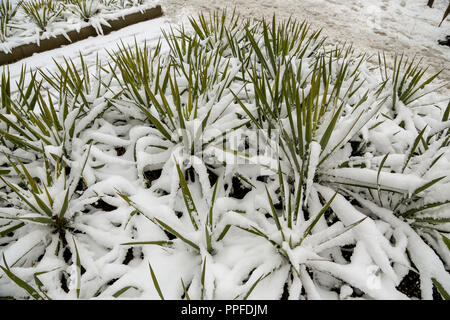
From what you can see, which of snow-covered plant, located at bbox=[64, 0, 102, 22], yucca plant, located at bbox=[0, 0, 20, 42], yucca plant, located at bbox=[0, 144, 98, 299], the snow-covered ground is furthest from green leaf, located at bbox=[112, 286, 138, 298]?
snow-covered plant, located at bbox=[64, 0, 102, 22]

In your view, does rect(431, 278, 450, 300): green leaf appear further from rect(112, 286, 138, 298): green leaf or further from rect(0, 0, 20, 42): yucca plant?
rect(0, 0, 20, 42): yucca plant

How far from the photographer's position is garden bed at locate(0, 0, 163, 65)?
295cm

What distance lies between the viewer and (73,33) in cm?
337

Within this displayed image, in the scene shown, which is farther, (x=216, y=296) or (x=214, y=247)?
(x=214, y=247)

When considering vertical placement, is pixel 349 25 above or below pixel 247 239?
above

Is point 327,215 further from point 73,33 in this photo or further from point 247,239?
point 73,33

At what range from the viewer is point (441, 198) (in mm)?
757

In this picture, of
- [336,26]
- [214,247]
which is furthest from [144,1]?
[214,247]

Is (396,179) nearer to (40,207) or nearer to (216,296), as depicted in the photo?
(216,296)

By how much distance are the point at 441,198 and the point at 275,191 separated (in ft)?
1.63

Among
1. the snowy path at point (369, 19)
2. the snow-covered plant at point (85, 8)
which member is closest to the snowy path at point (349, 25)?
the snowy path at point (369, 19)

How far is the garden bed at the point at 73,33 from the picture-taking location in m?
2.95

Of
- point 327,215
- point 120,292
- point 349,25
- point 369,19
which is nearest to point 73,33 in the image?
point 120,292

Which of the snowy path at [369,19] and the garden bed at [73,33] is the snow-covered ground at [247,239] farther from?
the snowy path at [369,19]
